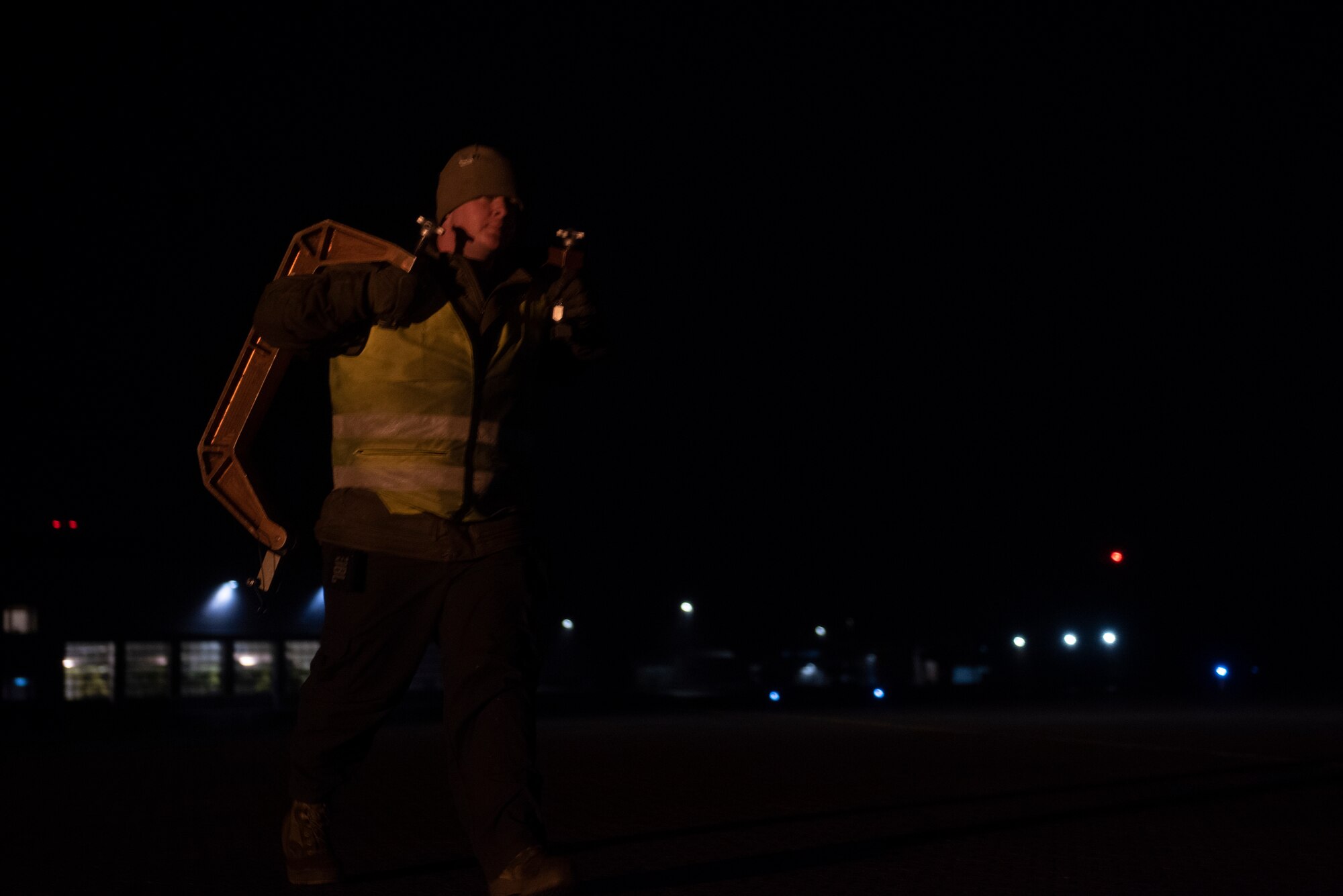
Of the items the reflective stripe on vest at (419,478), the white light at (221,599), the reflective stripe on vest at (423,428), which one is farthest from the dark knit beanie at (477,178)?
the white light at (221,599)

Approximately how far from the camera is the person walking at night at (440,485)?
438 centimetres

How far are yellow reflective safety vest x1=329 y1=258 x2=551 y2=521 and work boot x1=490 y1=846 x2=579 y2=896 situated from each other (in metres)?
0.98

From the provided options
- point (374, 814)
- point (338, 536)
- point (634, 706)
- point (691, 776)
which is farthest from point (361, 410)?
point (634, 706)

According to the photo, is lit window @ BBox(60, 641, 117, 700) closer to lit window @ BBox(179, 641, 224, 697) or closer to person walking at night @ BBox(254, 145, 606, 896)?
lit window @ BBox(179, 641, 224, 697)

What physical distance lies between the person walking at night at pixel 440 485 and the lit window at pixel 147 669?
38074 millimetres

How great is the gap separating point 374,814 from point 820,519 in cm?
4904

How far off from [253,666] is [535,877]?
40393 millimetres

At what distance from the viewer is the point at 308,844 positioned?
15.7ft

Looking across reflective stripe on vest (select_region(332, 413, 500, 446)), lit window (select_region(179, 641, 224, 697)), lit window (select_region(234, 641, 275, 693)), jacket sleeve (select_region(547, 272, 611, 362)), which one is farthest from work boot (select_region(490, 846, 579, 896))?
lit window (select_region(234, 641, 275, 693))

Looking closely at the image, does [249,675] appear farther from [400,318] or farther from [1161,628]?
[400,318]

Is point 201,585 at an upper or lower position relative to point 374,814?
upper

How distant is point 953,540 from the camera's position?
175 ft

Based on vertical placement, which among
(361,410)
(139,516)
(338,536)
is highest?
(139,516)

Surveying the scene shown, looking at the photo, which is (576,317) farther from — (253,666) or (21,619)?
(253,666)
